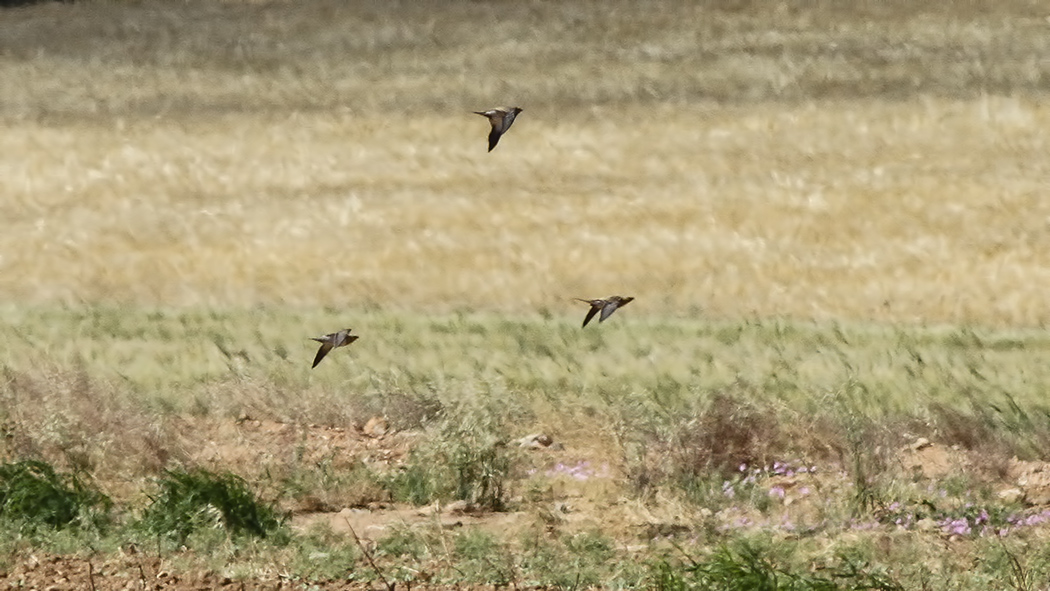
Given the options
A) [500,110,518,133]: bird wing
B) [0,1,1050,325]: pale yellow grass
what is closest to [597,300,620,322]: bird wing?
[500,110,518,133]: bird wing

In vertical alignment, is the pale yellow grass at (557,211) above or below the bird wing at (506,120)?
below

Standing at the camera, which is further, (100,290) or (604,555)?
(100,290)

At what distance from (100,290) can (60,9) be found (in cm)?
1574

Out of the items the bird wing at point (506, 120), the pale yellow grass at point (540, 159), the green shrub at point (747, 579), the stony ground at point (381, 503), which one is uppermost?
the bird wing at point (506, 120)

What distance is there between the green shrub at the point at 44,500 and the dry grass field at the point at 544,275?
297 millimetres

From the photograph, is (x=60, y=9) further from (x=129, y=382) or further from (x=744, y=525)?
(x=744, y=525)

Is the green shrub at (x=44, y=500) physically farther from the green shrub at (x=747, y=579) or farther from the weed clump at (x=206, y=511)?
the green shrub at (x=747, y=579)

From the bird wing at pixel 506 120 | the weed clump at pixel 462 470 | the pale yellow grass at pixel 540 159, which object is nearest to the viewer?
the bird wing at pixel 506 120

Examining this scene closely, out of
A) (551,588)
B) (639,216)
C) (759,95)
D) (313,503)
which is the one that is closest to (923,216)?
(639,216)

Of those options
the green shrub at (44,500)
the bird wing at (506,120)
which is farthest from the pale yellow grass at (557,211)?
the bird wing at (506,120)

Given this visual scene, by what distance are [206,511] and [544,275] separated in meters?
10.9

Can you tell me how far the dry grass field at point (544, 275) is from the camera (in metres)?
10.8

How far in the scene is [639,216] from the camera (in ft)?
74.6

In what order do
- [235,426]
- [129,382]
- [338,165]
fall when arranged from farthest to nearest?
[338,165]
[129,382]
[235,426]
